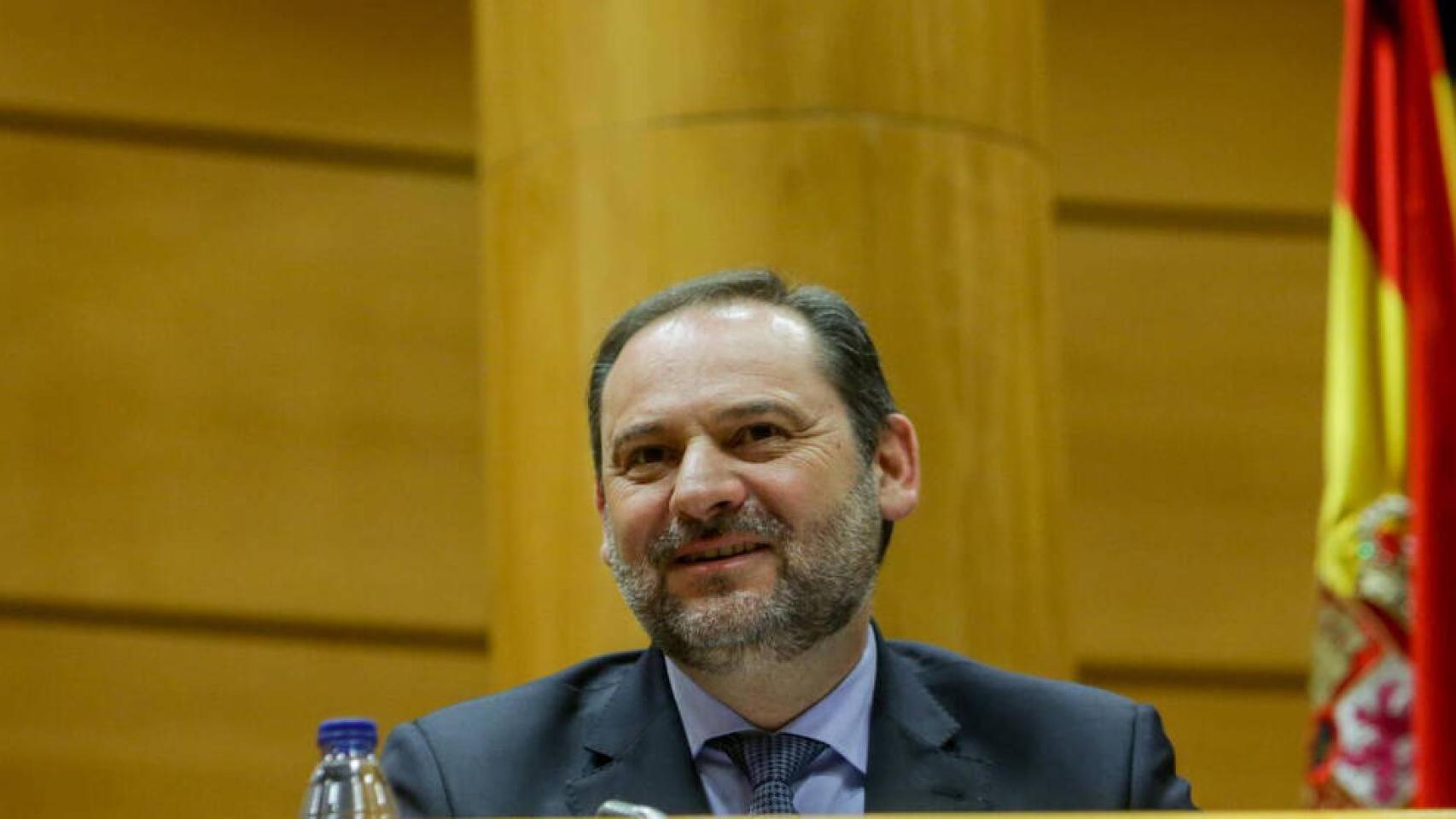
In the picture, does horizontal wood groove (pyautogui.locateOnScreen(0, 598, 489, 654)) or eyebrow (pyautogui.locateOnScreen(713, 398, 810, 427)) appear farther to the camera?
horizontal wood groove (pyautogui.locateOnScreen(0, 598, 489, 654))

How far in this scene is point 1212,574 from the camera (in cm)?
553

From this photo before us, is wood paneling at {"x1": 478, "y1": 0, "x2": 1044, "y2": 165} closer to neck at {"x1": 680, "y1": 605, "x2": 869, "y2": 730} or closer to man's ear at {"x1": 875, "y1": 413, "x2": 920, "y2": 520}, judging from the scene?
man's ear at {"x1": 875, "y1": 413, "x2": 920, "y2": 520}

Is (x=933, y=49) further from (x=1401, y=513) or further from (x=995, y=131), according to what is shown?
(x=1401, y=513)

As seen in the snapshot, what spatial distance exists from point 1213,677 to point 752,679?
3.07 m

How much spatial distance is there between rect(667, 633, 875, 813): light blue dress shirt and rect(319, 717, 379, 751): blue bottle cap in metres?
0.67

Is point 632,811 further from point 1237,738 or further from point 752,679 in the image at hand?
point 1237,738

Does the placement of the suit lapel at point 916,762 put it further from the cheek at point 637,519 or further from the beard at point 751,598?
the cheek at point 637,519

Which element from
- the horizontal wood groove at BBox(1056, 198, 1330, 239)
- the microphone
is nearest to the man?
the microphone

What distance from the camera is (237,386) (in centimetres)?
514

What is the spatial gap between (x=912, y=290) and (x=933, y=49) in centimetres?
39

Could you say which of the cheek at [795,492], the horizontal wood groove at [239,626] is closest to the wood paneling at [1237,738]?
the horizontal wood groove at [239,626]

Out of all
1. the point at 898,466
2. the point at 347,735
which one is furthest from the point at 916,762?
the point at 347,735

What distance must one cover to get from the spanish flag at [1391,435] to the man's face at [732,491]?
24.5 inches

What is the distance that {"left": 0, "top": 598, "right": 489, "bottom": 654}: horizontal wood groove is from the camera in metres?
4.97
